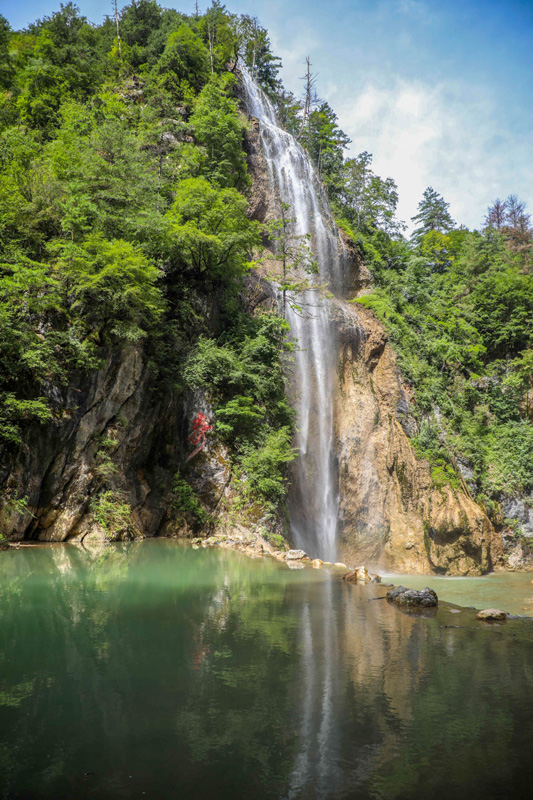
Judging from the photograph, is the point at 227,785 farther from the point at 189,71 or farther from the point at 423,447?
the point at 189,71

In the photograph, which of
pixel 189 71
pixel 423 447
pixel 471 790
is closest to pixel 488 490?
pixel 423 447

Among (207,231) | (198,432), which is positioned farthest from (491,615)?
(207,231)

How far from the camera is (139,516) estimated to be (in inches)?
691

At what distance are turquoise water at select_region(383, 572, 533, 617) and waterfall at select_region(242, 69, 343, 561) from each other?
5235 millimetres

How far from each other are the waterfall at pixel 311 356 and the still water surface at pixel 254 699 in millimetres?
12866

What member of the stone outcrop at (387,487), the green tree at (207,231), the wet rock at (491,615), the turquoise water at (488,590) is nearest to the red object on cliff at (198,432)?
the green tree at (207,231)

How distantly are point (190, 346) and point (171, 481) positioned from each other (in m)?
5.33

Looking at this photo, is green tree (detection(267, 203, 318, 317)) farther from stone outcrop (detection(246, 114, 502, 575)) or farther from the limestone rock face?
the limestone rock face

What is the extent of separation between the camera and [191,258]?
20.2 m

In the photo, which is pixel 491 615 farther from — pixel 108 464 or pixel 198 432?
pixel 198 432

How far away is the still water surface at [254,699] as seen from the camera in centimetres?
345

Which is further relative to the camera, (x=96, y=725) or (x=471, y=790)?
(x=96, y=725)

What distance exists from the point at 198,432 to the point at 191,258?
7.17 m

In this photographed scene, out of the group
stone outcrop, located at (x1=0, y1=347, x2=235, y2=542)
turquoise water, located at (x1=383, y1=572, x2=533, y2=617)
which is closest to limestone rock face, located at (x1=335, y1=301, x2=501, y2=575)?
turquoise water, located at (x1=383, y1=572, x2=533, y2=617)
